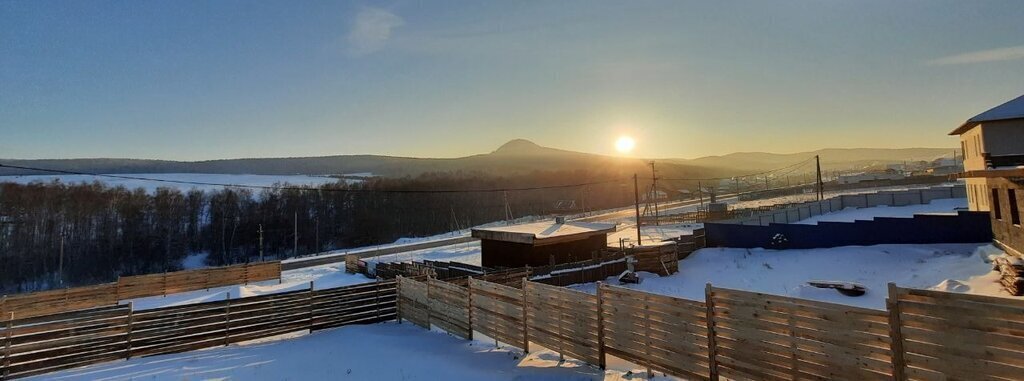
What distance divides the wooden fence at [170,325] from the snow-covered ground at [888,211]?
39.1m

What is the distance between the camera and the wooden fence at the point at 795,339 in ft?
17.8

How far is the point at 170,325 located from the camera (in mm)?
12086

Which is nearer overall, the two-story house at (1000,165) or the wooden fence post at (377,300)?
the wooden fence post at (377,300)

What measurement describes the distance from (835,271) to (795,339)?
20530mm

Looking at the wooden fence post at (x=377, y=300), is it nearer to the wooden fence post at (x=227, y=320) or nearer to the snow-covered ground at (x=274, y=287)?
the wooden fence post at (x=227, y=320)

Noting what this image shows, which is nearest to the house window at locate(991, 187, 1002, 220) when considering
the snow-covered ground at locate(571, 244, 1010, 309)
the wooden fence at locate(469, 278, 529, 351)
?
the snow-covered ground at locate(571, 244, 1010, 309)

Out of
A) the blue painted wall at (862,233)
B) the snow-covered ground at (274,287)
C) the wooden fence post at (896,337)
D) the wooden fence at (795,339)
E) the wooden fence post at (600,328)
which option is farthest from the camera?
the blue painted wall at (862,233)

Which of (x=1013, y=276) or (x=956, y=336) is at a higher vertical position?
(x=956, y=336)

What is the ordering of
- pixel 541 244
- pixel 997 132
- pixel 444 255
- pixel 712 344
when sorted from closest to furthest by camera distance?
pixel 712 344, pixel 997 132, pixel 541 244, pixel 444 255

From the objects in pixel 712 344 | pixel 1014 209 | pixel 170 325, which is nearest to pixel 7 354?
pixel 170 325

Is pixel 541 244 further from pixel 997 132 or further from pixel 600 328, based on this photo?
pixel 997 132

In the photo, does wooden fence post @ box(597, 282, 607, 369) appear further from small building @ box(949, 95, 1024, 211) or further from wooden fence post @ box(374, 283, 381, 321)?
small building @ box(949, 95, 1024, 211)

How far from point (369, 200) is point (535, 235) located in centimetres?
8621

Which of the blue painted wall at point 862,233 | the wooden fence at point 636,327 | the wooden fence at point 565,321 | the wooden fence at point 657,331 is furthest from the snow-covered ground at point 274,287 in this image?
the blue painted wall at point 862,233
